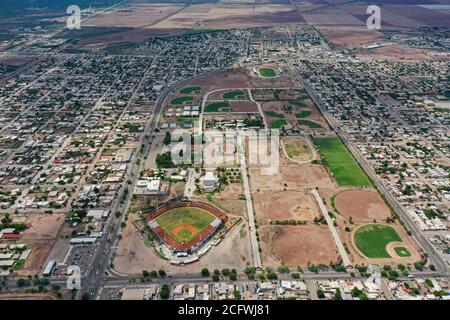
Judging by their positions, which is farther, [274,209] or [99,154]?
[99,154]

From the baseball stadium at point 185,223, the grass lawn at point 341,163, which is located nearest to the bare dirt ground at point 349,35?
the grass lawn at point 341,163

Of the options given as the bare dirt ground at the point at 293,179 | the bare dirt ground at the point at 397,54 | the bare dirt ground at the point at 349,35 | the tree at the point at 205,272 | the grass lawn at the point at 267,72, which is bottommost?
the tree at the point at 205,272

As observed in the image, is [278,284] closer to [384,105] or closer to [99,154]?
Answer: [99,154]

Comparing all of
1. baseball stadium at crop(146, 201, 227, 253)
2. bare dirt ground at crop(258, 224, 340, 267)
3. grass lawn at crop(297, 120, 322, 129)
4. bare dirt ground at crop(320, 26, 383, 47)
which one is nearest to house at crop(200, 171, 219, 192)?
baseball stadium at crop(146, 201, 227, 253)

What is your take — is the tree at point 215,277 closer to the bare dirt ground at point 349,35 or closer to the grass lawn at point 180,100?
the grass lawn at point 180,100

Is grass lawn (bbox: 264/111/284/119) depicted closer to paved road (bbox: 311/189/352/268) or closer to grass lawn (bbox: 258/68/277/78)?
grass lawn (bbox: 258/68/277/78)
